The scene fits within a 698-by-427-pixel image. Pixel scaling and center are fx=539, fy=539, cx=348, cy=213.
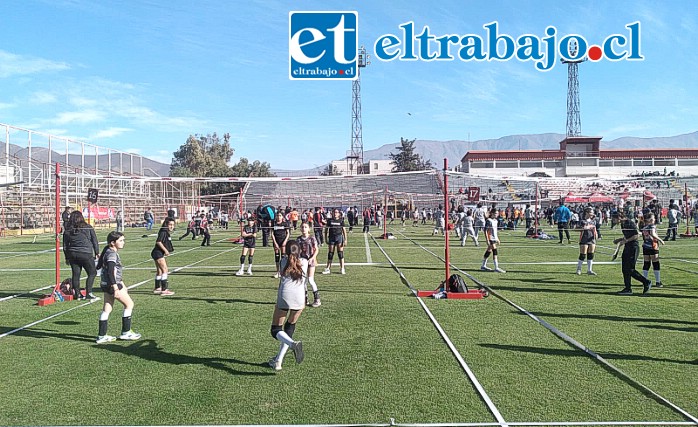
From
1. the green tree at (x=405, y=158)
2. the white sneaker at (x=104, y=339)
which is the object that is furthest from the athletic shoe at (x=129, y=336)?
the green tree at (x=405, y=158)

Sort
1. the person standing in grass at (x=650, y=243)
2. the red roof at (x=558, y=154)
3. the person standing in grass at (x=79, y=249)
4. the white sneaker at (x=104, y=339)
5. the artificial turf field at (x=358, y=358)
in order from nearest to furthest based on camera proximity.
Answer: the artificial turf field at (x=358, y=358) → the white sneaker at (x=104, y=339) → the person standing in grass at (x=79, y=249) → the person standing in grass at (x=650, y=243) → the red roof at (x=558, y=154)

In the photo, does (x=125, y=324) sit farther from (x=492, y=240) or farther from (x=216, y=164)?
(x=216, y=164)

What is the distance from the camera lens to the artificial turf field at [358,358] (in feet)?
17.7

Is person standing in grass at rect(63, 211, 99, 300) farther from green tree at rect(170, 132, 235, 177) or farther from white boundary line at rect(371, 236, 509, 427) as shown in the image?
green tree at rect(170, 132, 235, 177)

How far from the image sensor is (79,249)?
11711 millimetres

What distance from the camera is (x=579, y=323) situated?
9094 mm

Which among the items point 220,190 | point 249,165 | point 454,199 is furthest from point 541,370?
point 249,165

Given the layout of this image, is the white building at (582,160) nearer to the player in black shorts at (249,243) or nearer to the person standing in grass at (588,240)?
the person standing in grass at (588,240)

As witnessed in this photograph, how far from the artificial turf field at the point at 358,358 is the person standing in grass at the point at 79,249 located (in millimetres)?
803

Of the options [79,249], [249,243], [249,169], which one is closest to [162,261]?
[79,249]

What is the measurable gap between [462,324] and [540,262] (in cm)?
1017

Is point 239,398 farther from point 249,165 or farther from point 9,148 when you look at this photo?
point 249,165

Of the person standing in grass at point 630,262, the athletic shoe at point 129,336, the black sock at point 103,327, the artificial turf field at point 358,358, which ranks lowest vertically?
the artificial turf field at point 358,358

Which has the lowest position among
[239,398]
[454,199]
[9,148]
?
[239,398]
